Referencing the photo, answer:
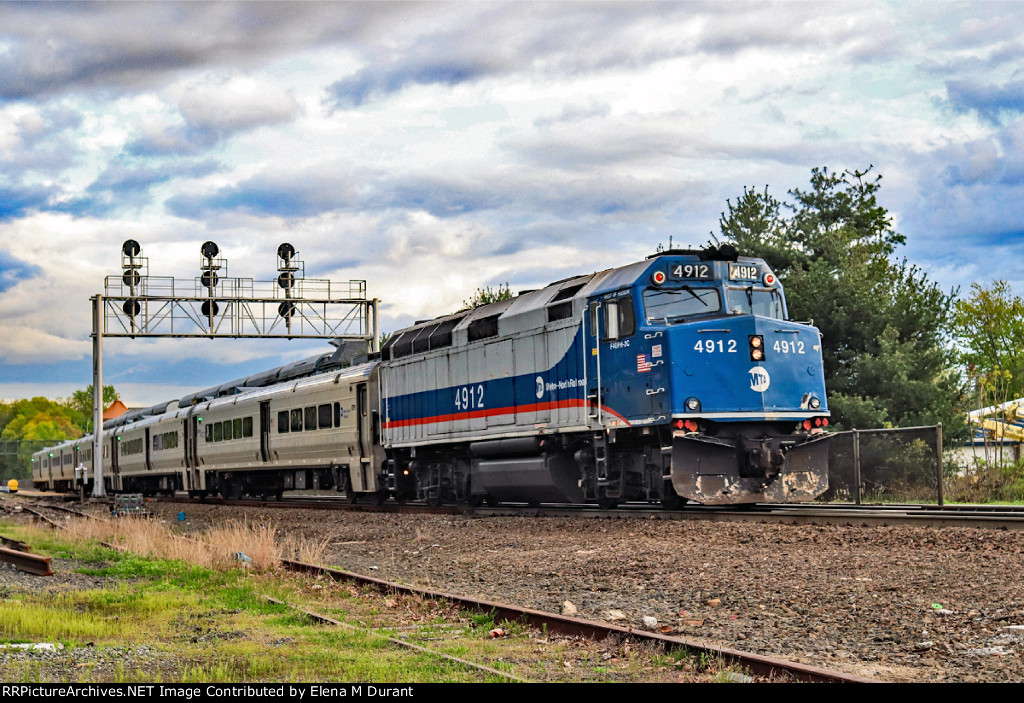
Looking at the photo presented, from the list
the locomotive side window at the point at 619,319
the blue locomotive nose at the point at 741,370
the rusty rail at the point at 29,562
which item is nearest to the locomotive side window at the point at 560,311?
the locomotive side window at the point at 619,319

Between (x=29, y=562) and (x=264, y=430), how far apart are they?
18.4 meters

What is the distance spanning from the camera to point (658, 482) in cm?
1708

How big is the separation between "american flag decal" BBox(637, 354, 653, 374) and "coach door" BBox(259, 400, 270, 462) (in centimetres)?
1747

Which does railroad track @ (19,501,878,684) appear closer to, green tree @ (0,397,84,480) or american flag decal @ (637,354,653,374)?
american flag decal @ (637,354,653,374)

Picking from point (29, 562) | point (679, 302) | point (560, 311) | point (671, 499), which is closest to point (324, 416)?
point (560, 311)

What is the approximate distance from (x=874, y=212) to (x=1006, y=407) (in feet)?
48.8

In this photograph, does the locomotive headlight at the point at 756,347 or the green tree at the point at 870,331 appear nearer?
the locomotive headlight at the point at 756,347

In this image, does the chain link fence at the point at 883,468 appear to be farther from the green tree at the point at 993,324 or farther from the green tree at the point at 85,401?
the green tree at the point at 85,401

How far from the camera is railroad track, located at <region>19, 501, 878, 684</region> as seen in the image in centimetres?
609

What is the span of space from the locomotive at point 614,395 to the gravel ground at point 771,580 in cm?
146

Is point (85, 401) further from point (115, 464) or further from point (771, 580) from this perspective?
point (771, 580)

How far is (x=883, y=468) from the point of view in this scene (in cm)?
2128

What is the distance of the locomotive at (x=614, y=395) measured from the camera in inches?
653
